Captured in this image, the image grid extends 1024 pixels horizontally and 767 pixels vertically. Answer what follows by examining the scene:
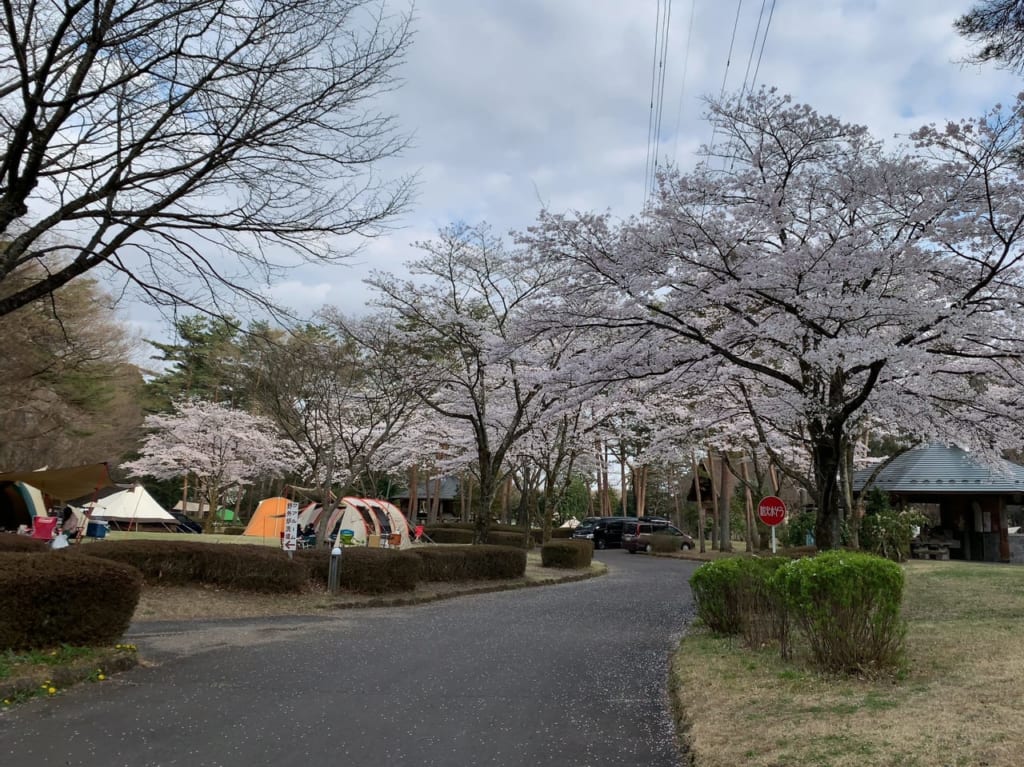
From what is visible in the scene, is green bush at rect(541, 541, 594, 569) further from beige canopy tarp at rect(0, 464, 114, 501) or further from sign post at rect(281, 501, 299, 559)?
beige canopy tarp at rect(0, 464, 114, 501)

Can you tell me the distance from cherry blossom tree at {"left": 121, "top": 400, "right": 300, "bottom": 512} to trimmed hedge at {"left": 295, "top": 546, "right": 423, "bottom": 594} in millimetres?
21175

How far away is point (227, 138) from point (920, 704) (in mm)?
6835

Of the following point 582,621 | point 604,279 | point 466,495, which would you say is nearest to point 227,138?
point 604,279

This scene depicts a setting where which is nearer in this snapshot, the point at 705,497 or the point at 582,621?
the point at 582,621

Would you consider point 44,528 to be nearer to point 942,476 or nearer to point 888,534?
point 888,534

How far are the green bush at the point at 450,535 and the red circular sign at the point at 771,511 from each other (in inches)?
622

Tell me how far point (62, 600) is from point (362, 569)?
5952mm

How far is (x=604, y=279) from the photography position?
9820mm

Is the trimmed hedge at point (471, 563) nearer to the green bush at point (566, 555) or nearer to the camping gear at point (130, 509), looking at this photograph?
the green bush at point (566, 555)

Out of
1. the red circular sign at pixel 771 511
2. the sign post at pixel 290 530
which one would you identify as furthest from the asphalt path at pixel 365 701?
the red circular sign at pixel 771 511

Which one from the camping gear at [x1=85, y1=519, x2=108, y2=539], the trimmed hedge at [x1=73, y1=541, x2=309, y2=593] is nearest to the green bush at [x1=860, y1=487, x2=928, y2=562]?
the trimmed hedge at [x1=73, y1=541, x2=309, y2=593]

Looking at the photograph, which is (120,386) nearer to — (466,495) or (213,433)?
(213,433)

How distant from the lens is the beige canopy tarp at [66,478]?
17.1 metres

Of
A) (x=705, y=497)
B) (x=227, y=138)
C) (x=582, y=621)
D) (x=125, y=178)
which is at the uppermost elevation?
(x=227, y=138)
